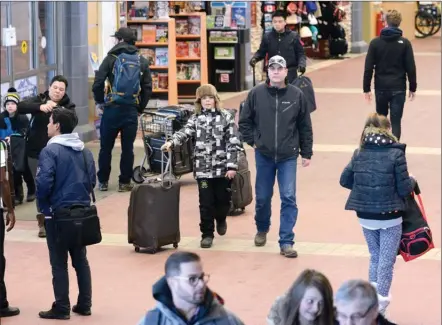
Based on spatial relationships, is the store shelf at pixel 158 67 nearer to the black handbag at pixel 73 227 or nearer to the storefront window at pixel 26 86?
the storefront window at pixel 26 86

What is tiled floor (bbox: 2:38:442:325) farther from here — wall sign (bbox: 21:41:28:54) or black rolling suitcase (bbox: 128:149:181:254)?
wall sign (bbox: 21:41:28:54)

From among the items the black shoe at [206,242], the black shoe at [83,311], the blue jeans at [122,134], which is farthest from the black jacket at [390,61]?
the black shoe at [83,311]

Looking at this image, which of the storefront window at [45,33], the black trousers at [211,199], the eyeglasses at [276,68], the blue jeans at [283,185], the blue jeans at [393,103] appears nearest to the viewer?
the eyeglasses at [276,68]

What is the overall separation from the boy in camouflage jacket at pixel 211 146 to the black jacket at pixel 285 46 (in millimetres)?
4618

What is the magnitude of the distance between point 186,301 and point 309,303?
68 centimetres

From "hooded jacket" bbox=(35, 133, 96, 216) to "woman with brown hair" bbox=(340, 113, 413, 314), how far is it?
212cm

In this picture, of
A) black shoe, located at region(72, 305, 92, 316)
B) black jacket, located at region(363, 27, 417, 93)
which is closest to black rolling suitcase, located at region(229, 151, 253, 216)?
black jacket, located at region(363, 27, 417, 93)

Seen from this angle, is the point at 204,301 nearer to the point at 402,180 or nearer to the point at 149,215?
the point at 402,180

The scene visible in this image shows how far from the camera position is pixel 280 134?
11.8 m

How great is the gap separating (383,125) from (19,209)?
222 inches

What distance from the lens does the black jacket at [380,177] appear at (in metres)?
9.74

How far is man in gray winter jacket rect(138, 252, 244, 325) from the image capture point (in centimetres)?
624

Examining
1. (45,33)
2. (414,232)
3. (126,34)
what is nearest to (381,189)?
(414,232)

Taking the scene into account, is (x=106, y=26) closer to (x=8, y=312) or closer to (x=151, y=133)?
(x=151, y=133)
